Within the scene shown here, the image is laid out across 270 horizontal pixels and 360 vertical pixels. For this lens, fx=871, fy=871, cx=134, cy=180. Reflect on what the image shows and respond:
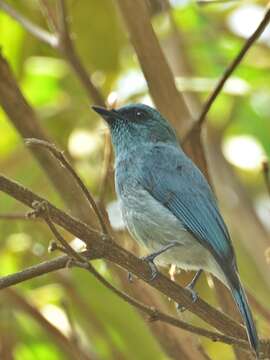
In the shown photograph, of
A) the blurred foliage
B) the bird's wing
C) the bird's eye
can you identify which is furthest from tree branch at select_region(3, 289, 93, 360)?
the bird's eye

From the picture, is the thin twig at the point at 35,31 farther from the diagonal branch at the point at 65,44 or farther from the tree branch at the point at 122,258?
the tree branch at the point at 122,258

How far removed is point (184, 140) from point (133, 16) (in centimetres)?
65

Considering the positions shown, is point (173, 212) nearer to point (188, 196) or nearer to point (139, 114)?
point (188, 196)

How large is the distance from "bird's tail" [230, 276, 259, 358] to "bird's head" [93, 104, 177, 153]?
1.32m

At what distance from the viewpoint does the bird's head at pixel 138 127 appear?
4.89m

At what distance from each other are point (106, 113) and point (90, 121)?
3.67 ft

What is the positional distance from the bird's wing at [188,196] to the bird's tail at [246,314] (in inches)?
7.0

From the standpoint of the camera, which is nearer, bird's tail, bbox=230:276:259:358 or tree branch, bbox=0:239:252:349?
tree branch, bbox=0:239:252:349

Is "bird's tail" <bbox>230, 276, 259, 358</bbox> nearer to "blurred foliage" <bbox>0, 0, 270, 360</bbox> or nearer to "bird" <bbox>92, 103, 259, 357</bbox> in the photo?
"bird" <bbox>92, 103, 259, 357</bbox>

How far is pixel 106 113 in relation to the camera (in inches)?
183

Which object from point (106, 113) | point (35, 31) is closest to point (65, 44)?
point (35, 31)

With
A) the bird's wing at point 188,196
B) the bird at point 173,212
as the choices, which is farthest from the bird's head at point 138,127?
the bird's wing at point 188,196

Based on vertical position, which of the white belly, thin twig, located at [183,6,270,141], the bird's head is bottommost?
the white belly

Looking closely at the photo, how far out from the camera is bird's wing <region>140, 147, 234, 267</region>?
4105 mm
